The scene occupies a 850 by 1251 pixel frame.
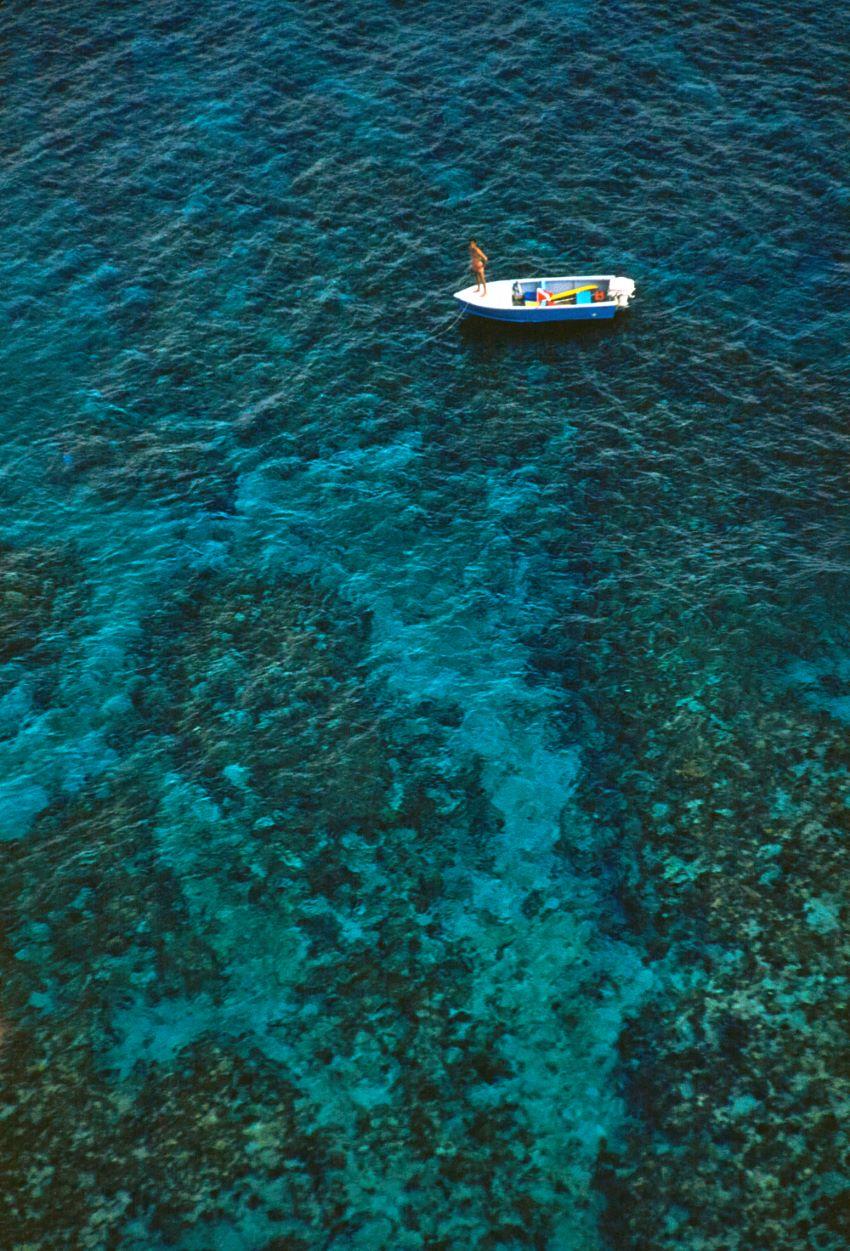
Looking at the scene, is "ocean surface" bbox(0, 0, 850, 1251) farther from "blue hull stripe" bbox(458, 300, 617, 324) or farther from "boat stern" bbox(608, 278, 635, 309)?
"boat stern" bbox(608, 278, 635, 309)

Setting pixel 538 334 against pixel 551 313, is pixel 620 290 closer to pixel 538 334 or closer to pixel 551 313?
pixel 551 313

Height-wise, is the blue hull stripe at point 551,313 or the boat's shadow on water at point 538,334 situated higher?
the blue hull stripe at point 551,313

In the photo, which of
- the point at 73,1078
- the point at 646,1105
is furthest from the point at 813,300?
the point at 73,1078

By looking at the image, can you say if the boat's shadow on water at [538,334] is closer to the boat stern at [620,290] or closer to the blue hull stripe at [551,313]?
the blue hull stripe at [551,313]

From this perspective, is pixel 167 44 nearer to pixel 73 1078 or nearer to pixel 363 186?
pixel 363 186

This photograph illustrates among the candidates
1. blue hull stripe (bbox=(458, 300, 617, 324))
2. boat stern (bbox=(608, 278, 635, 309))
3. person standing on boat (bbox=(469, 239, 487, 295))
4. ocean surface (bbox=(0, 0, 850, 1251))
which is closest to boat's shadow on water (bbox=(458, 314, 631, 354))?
ocean surface (bbox=(0, 0, 850, 1251))

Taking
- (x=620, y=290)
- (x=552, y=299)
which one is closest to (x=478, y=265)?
(x=552, y=299)

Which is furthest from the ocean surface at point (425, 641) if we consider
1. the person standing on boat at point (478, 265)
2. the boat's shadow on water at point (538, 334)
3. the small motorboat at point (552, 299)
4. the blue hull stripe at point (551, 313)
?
the person standing on boat at point (478, 265)
